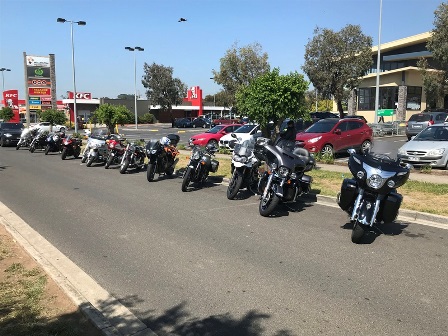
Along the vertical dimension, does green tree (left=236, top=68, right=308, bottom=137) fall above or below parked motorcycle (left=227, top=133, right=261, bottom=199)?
above

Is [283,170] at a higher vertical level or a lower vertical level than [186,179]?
higher

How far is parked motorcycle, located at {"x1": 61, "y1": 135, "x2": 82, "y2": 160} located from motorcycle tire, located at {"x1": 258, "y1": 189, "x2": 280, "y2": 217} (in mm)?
13207

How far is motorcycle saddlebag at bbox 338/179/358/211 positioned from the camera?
6.12 meters

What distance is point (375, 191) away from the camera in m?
5.71

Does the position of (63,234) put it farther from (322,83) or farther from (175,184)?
(322,83)

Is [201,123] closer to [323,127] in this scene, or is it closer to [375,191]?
[323,127]

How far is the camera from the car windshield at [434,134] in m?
13.1

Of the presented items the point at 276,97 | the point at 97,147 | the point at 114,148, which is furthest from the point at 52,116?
the point at 276,97

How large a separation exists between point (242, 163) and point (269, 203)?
1.44 meters

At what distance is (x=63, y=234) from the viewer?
21.2ft

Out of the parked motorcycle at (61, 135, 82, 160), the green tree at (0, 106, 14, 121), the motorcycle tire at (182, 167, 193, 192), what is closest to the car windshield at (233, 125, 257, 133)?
the parked motorcycle at (61, 135, 82, 160)

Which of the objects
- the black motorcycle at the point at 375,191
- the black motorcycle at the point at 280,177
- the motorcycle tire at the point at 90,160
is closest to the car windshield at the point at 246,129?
the motorcycle tire at the point at 90,160

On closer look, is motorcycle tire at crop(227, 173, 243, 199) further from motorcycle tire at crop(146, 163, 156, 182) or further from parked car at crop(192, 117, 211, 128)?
parked car at crop(192, 117, 211, 128)

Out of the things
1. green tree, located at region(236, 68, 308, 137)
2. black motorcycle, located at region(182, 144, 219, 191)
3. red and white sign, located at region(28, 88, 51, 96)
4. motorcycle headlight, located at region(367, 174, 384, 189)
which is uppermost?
red and white sign, located at region(28, 88, 51, 96)
